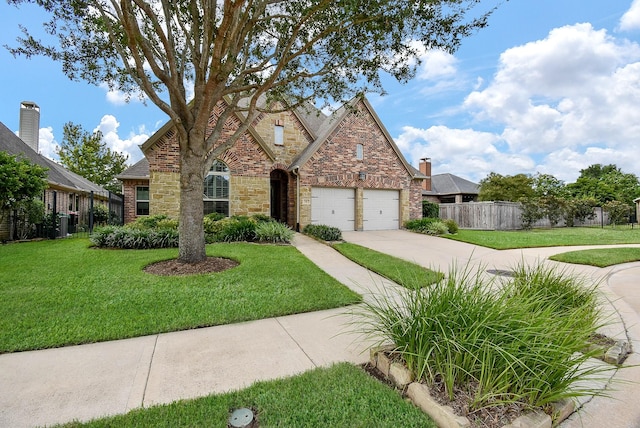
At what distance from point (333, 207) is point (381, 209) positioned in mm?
2926

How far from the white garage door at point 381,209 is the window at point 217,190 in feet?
23.1

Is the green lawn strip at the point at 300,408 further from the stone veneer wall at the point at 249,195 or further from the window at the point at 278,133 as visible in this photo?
the window at the point at 278,133

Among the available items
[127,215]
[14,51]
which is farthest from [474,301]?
[127,215]

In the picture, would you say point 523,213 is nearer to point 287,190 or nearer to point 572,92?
point 572,92

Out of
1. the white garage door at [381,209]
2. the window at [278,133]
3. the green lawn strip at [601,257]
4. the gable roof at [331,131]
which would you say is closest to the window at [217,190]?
the gable roof at [331,131]

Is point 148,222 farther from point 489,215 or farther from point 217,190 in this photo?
point 489,215

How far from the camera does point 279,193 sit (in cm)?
1712

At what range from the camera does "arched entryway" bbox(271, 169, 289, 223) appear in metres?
16.4

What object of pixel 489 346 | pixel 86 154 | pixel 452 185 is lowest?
pixel 489 346

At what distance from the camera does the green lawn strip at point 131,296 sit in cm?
373

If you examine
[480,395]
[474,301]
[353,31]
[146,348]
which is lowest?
[146,348]

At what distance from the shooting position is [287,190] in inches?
634

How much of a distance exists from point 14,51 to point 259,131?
9.33 meters

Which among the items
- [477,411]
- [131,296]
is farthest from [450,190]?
[477,411]
